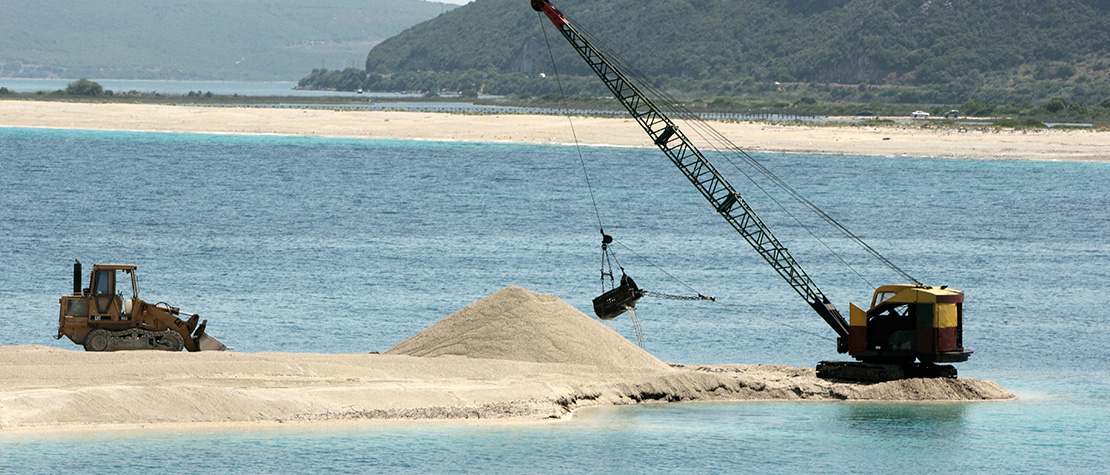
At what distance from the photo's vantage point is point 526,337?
34.2 metres

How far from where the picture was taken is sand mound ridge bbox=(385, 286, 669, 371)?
33969mm

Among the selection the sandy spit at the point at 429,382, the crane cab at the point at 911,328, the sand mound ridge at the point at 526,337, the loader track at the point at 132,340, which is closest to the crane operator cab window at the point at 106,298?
the loader track at the point at 132,340

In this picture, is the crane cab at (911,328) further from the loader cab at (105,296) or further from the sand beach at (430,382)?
the loader cab at (105,296)

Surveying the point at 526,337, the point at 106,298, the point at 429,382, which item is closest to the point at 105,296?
the point at 106,298

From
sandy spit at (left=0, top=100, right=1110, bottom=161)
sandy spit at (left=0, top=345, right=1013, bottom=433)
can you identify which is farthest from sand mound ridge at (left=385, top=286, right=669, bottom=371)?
sandy spit at (left=0, top=100, right=1110, bottom=161)

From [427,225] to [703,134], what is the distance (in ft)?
260

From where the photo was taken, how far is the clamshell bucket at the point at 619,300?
36.2 meters

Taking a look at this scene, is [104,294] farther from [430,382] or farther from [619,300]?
[619,300]

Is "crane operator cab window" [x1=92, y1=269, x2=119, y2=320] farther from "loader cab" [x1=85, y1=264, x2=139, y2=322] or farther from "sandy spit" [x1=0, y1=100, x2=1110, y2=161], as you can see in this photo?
"sandy spit" [x1=0, y1=100, x2=1110, y2=161]

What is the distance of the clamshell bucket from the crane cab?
5865mm

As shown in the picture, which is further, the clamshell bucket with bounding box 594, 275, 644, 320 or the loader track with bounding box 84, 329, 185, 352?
the clamshell bucket with bounding box 594, 275, 644, 320

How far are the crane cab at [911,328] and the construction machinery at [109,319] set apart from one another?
1725 centimetres

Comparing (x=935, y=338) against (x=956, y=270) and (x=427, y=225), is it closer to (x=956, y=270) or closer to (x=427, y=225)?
(x=956, y=270)

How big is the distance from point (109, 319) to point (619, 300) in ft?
43.0
